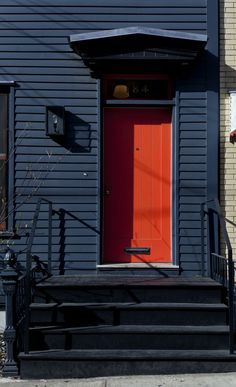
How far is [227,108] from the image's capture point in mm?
8195

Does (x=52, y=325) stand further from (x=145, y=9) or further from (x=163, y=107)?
(x=145, y=9)

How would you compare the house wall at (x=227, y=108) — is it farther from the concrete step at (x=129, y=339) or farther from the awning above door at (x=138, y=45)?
the concrete step at (x=129, y=339)

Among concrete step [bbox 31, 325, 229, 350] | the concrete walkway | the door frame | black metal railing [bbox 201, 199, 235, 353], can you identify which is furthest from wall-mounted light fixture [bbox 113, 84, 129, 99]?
the concrete walkway

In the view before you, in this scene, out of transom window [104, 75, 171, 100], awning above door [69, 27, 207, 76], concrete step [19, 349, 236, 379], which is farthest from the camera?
transom window [104, 75, 171, 100]

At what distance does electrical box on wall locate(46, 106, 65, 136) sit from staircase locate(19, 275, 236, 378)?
1.98 meters

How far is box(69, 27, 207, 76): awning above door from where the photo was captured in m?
7.80

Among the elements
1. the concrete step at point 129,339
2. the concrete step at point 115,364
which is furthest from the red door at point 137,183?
the concrete step at point 115,364

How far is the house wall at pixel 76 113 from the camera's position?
8180mm

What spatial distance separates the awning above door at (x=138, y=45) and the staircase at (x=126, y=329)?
2.88 m

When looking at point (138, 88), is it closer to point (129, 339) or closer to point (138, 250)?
point (138, 250)

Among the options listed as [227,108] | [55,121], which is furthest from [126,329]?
[227,108]

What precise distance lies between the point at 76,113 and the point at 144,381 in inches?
145

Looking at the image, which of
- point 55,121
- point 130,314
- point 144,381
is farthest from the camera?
point 55,121

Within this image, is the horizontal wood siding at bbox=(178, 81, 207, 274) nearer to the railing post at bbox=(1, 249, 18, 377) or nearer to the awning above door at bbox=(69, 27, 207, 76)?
the awning above door at bbox=(69, 27, 207, 76)
